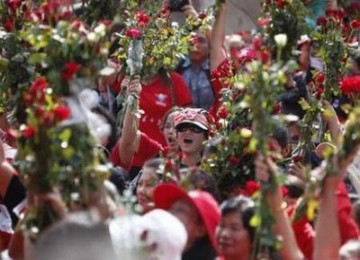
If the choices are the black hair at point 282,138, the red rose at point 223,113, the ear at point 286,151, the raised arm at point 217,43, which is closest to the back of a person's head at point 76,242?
the black hair at point 282,138

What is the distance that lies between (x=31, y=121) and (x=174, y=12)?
6.08 m

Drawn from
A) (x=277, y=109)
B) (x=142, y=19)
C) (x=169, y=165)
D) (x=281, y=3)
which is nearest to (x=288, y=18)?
(x=281, y=3)

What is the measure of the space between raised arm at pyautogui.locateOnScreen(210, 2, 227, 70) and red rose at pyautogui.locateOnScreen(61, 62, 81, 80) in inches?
188

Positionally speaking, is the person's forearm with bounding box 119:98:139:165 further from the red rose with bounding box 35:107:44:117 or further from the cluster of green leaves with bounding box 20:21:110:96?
the red rose with bounding box 35:107:44:117

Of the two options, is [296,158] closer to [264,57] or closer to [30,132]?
[264,57]

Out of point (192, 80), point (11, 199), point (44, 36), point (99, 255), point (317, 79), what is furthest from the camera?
point (192, 80)

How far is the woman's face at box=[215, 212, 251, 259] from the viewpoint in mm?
7504

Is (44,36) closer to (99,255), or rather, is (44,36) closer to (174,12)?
(99,255)

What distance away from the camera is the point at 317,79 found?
35.1 ft

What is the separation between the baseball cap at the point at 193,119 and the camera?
410 inches

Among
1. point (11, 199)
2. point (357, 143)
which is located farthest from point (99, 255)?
point (11, 199)

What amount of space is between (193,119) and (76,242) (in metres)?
4.38

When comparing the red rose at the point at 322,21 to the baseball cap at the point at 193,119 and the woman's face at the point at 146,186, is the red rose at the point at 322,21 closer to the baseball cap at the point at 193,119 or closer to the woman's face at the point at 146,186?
the baseball cap at the point at 193,119

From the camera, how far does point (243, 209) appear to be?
7613 mm
